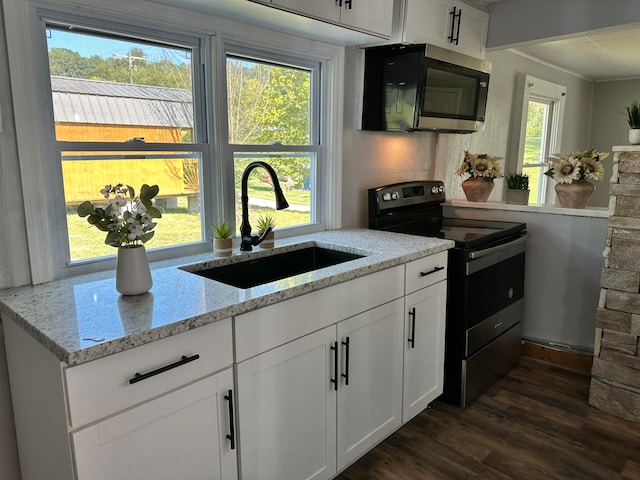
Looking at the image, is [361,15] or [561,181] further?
[561,181]

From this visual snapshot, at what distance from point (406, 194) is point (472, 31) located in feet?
3.53

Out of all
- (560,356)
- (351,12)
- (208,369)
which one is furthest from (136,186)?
(560,356)

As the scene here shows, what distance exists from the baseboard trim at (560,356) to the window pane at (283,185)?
169 cm

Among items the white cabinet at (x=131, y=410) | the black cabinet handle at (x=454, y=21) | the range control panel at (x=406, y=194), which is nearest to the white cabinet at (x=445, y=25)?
the black cabinet handle at (x=454, y=21)

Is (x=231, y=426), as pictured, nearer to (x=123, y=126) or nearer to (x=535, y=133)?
(x=123, y=126)

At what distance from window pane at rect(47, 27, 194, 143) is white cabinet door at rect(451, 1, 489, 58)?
1677mm

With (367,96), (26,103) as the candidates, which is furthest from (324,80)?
(26,103)

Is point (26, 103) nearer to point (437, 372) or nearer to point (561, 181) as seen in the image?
point (437, 372)

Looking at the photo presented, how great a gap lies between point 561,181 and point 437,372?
1.32m

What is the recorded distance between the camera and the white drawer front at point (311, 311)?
145cm

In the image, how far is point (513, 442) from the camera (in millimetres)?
2199

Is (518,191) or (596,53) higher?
(596,53)

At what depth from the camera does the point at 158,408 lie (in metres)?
1.24

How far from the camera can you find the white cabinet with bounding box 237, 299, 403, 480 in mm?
1511
